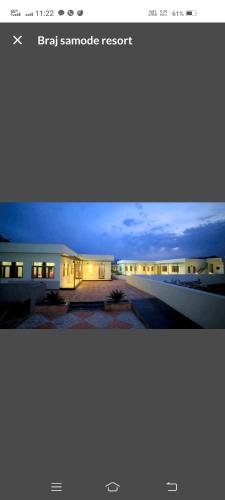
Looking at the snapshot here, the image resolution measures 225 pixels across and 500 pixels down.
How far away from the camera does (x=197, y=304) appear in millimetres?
2561

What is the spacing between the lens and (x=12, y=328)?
8.21ft

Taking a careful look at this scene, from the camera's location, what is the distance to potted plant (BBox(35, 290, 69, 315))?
297 centimetres

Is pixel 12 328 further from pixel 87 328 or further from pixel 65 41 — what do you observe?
pixel 65 41

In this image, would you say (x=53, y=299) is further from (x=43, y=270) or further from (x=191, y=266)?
(x=191, y=266)

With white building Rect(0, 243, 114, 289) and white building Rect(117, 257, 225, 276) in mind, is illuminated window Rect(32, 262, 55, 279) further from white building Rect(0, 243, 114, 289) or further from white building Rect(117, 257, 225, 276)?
white building Rect(117, 257, 225, 276)

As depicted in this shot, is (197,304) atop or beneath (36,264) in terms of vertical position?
beneath

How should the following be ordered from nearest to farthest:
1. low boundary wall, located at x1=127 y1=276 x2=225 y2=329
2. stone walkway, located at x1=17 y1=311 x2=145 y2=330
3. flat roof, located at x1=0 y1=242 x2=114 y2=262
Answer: low boundary wall, located at x1=127 y1=276 x2=225 y2=329
stone walkway, located at x1=17 y1=311 x2=145 y2=330
flat roof, located at x1=0 y1=242 x2=114 y2=262

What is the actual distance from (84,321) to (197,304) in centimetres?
167

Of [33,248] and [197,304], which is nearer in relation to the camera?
[197,304]

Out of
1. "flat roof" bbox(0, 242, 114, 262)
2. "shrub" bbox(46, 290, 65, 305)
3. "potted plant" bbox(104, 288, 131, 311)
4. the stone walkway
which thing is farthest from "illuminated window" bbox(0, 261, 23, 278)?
"potted plant" bbox(104, 288, 131, 311)

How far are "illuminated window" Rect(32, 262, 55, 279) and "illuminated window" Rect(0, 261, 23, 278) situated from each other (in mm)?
276

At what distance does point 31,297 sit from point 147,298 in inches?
92.5
